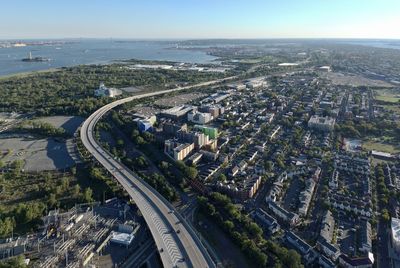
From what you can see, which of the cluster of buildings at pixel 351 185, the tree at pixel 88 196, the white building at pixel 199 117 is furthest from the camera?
the white building at pixel 199 117

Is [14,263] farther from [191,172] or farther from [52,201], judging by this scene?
[191,172]

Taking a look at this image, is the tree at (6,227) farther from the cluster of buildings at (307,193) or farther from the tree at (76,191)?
the cluster of buildings at (307,193)

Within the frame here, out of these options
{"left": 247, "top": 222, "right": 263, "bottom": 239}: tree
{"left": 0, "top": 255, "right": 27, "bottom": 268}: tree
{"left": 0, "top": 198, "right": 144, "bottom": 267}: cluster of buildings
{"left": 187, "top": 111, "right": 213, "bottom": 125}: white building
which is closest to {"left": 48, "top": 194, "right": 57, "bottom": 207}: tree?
{"left": 0, "top": 198, "right": 144, "bottom": 267}: cluster of buildings

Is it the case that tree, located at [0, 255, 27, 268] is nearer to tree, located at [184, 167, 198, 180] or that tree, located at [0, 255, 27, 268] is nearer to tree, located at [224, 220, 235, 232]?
tree, located at [224, 220, 235, 232]

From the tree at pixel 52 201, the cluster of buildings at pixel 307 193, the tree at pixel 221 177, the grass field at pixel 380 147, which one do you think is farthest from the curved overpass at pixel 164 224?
the grass field at pixel 380 147

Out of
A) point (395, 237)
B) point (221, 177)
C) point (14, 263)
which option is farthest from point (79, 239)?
point (395, 237)

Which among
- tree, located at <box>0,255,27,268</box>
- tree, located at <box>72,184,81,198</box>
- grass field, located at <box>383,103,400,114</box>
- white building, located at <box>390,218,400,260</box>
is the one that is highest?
grass field, located at <box>383,103,400,114</box>
